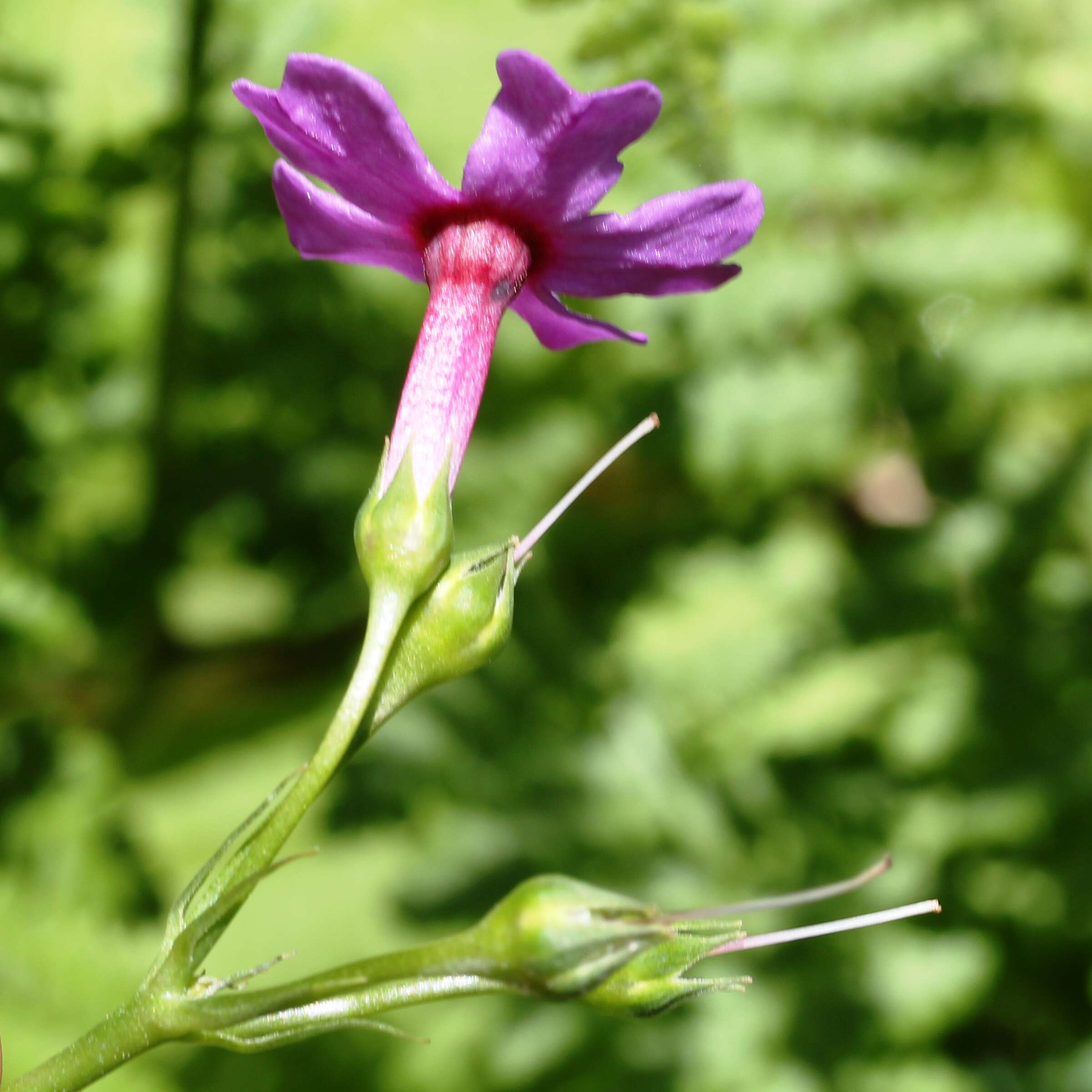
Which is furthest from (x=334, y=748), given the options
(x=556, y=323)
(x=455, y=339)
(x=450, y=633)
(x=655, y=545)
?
(x=655, y=545)

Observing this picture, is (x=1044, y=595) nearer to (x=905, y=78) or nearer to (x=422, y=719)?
(x=905, y=78)

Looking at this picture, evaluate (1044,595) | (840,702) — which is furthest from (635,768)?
(1044,595)

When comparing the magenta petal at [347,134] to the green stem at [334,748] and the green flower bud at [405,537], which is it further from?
the green stem at [334,748]

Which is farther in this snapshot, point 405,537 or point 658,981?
point 405,537

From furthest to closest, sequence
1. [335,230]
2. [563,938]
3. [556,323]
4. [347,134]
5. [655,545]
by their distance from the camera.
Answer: [655,545] → [556,323] → [335,230] → [347,134] → [563,938]

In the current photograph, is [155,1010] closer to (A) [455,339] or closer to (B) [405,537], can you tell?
(B) [405,537]

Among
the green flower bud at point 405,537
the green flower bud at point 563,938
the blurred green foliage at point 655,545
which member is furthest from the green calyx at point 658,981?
the blurred green foliage at point 655,545

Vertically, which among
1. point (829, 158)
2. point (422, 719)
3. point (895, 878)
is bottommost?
point (895, 878)
